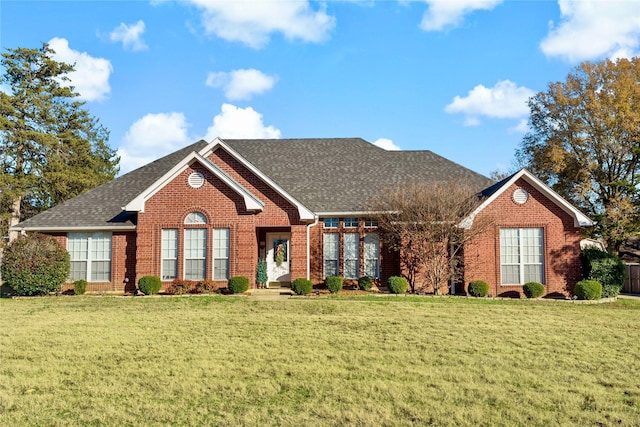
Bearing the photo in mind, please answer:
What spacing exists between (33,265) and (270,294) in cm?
909

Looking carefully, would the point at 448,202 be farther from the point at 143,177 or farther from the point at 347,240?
the point at 143,177

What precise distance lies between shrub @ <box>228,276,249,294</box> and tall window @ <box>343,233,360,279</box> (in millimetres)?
4641

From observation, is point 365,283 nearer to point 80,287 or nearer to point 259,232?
point 259,232

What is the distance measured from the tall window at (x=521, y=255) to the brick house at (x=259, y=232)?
0.04m

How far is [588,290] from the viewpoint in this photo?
65.5 feet

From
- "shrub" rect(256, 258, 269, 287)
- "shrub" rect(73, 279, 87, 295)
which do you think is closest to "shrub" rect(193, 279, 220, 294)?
"shrub" rect(256, 258, 269, 287)

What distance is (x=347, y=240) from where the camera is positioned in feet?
73.5

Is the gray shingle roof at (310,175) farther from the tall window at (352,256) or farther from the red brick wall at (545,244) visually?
the red brick wall at (545,244)

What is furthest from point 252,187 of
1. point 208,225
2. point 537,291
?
point 537,291

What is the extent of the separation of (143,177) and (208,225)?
21.8 feet

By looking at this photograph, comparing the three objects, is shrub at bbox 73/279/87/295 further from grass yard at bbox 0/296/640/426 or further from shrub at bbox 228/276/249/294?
shrub at bbox 228/276/249/294

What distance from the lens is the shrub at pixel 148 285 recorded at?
1988 cm

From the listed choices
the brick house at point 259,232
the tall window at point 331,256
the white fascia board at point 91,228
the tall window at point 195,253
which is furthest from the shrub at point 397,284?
the white fascia board at point 91,228

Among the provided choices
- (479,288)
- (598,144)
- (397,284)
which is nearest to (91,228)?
(397,284)
